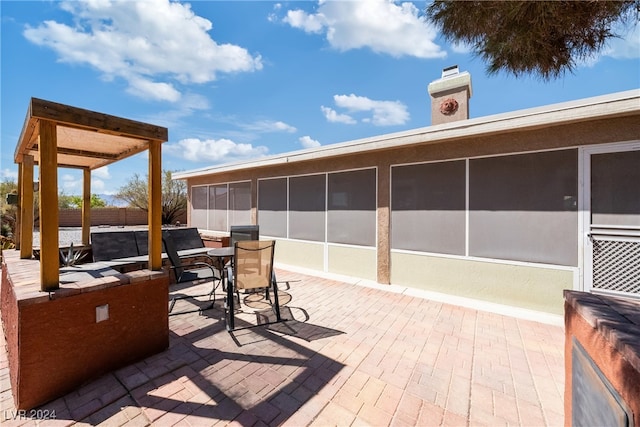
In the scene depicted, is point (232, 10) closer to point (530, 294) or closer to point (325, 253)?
point (325, 253)

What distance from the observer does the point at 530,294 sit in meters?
4.25

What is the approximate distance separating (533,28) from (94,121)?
14.4 ft

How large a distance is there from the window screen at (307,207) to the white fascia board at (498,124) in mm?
683

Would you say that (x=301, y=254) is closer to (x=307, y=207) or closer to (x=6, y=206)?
(x=307, y=207)

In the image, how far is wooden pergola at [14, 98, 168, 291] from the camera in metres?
2.27

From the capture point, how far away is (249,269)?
11.8 feet

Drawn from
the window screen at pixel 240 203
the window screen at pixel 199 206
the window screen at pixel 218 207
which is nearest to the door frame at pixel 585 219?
the window screen at pixel 240 203

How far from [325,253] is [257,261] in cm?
324

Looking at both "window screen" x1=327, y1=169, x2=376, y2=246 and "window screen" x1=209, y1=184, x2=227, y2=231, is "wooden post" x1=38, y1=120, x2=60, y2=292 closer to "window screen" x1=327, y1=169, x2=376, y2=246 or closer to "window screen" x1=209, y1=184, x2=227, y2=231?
"window screen" x1=327, y1=169, x2=376, y2=246

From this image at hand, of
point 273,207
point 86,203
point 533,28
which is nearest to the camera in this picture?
point 533,28

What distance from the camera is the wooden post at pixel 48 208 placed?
2246 millimetres

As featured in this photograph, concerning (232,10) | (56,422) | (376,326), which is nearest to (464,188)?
(376,326)

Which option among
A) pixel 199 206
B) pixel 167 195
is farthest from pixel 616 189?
pixel 167 195

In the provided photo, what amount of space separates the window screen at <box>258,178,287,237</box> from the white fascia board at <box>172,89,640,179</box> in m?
1.18
